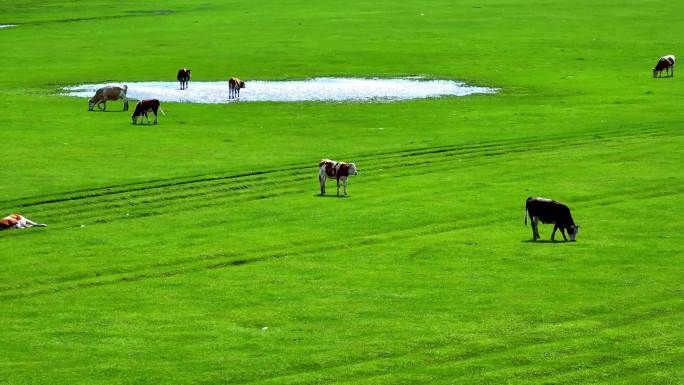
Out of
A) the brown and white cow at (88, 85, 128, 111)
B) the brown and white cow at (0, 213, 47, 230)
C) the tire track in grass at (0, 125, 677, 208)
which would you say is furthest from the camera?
the brown and white cow at (88, 85, 128, 111)

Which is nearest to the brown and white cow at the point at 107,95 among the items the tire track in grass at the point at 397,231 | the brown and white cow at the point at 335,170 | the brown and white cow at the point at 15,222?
the tire track in grass at the point at 397,231

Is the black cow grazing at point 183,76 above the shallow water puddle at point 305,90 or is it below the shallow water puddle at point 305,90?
above

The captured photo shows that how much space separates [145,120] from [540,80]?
23076 millimetres

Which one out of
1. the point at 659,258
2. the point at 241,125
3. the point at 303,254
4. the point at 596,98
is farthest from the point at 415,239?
the point at 596,98

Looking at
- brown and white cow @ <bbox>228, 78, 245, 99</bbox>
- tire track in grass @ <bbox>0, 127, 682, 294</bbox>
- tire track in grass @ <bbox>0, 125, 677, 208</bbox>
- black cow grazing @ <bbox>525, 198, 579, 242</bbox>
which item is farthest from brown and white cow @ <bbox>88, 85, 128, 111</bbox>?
black cow grazing @ <bbox>525, 198, 579, 242</bbox>

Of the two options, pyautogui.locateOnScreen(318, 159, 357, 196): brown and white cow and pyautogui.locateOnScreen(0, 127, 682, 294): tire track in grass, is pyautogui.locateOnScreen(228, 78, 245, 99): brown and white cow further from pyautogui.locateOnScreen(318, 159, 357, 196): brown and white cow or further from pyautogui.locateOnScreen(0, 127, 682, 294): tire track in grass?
pyautogui.locateOnScreen(318, 159, 357, 196): brown and white cow

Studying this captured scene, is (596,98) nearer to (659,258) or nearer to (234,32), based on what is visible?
(659,258)

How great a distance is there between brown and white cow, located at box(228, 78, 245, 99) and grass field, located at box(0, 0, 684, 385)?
331 cm

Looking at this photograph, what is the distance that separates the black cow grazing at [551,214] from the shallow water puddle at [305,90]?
3073 cm

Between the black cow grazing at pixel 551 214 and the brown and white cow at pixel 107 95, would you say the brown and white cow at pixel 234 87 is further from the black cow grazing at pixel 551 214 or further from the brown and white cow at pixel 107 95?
the black cow grazing at pixel 551 214

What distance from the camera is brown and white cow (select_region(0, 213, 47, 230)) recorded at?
3881cm

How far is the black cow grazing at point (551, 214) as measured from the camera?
3616cm

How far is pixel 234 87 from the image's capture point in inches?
2702

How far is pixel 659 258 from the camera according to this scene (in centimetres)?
3441
